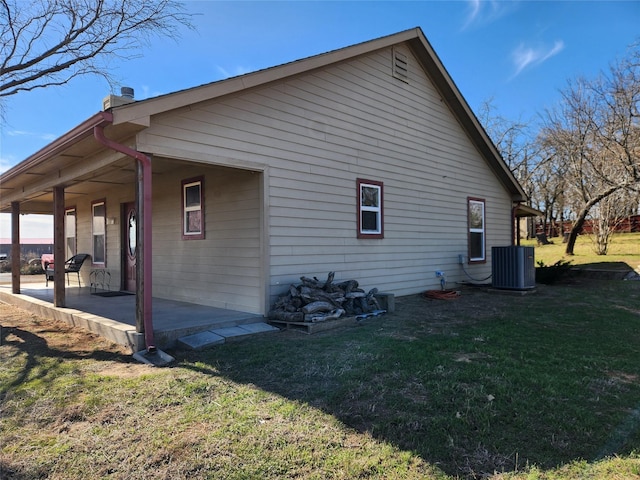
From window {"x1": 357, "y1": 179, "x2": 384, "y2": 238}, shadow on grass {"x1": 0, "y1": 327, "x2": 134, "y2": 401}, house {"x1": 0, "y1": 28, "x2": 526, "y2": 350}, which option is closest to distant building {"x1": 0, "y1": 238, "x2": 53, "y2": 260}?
house {"x1": 0, "y1": 28, "x2": 526, "y2": 350}

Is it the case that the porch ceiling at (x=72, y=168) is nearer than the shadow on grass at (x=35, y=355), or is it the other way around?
the shadow on grass at (x=35, y=355)

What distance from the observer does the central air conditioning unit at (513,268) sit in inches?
375

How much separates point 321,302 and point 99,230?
25.6 feet

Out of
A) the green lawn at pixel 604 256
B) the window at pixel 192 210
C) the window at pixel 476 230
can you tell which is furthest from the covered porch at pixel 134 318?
the green lawn at pixel 604 256

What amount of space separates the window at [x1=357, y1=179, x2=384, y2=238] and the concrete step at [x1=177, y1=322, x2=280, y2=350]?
303 centimetres

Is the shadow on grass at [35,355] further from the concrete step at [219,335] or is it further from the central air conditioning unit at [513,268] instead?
the central air conditioning unit at [513,268]

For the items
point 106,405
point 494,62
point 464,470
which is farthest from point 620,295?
point 494,62

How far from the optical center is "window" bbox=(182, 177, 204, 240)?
7.48m

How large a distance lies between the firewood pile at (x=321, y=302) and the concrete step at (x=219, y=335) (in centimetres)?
37

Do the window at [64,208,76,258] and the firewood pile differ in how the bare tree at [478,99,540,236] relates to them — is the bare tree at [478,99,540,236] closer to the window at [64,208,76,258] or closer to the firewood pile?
the firewood pile

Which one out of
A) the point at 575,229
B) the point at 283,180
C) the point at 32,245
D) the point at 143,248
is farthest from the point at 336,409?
the point at 32,245

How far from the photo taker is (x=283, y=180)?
6676 mm

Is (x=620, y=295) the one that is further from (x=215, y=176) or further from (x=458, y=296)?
(x=215, y=176)

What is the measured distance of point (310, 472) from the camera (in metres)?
2.37
